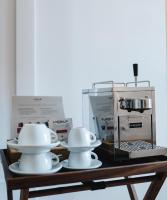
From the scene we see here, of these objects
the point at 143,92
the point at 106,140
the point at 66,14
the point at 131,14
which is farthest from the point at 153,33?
the point at 106,140

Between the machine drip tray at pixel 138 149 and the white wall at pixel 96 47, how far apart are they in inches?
24.1

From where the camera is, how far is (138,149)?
1.07 meters

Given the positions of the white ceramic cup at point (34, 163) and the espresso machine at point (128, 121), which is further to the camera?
the espresso machine at point (128, 121)

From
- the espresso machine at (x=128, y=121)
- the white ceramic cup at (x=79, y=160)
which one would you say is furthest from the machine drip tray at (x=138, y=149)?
the white ceramic cup at (x=79, y=160)

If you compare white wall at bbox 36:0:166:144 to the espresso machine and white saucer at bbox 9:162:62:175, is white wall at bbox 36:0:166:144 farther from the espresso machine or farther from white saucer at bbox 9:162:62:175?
white saucer at bbox 9:162:62:175

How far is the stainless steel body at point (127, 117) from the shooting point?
42.9 inches

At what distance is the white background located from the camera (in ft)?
5.10

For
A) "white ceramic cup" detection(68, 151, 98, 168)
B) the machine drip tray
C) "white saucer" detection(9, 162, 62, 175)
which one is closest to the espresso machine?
the machine drip tray

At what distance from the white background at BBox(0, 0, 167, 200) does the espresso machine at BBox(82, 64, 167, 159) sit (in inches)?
18.7

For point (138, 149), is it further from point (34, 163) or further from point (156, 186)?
point (34, 163)

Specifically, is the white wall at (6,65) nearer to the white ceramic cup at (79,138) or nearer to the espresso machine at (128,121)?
the espresso machine at (128,121)

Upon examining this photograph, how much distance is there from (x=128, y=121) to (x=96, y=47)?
723 mm

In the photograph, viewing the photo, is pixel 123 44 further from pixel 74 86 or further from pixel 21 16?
pixel 21 16

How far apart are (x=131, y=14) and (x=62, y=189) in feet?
4.06
